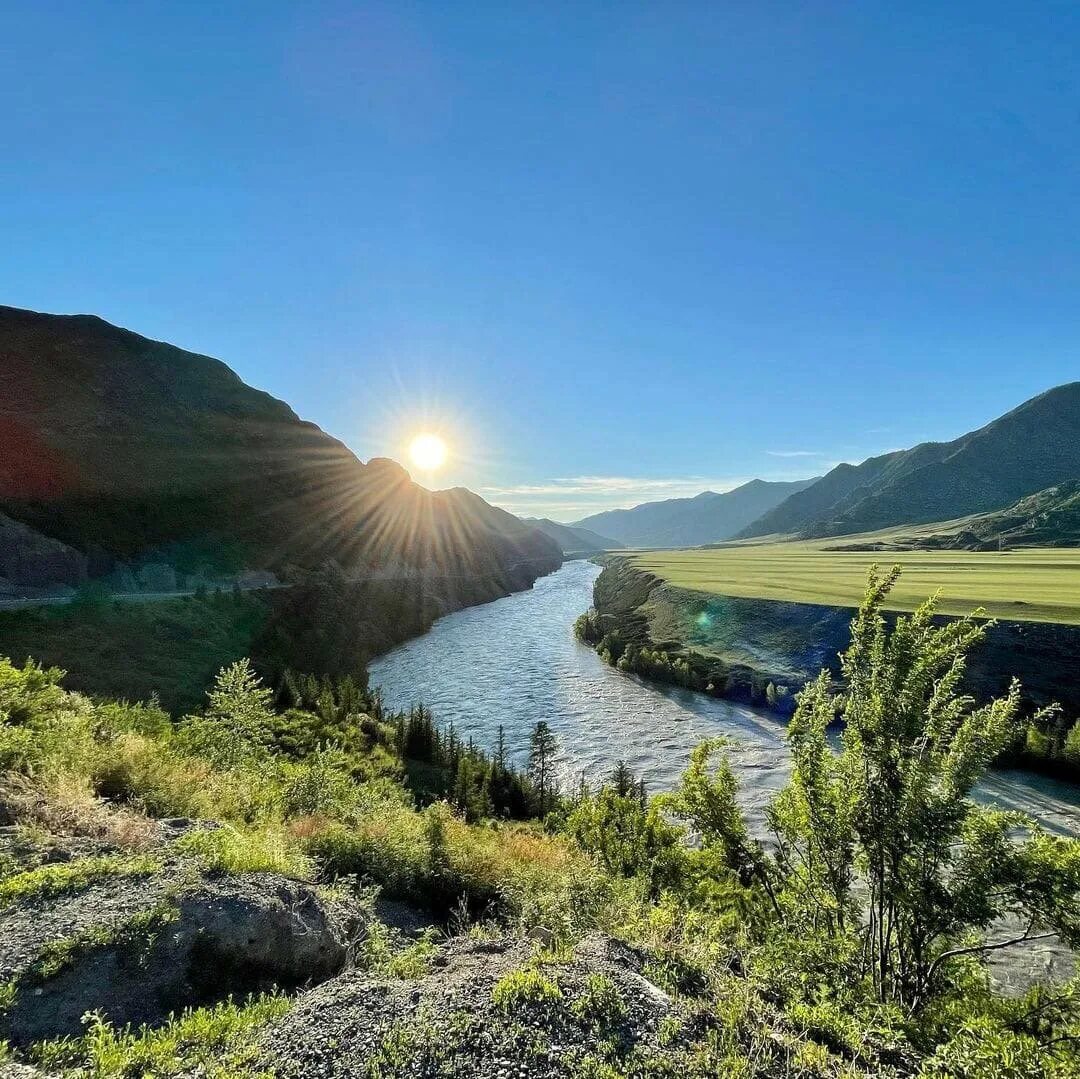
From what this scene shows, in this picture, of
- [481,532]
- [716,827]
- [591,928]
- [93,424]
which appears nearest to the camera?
[591,928]

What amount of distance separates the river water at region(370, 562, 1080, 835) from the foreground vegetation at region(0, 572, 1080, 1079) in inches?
558

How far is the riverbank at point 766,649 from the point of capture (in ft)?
98.4

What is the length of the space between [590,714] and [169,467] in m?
71.1

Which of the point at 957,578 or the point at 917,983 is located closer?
the point at 917,983

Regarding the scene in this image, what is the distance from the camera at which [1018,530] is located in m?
139

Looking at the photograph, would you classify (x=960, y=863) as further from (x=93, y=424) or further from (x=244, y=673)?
(x=93, y=424)

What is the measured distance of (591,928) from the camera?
8.03 meters

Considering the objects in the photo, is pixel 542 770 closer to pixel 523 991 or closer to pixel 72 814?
pixel 72 814

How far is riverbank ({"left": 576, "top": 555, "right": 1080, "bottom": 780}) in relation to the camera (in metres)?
30.0

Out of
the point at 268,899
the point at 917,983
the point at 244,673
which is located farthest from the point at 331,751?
the point at 917,983

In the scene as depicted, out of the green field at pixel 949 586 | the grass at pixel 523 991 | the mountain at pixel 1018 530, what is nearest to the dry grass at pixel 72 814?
the grass at pixel 523 991

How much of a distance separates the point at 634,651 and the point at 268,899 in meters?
43.8

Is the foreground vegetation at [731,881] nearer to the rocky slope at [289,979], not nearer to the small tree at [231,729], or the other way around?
the rocky slope at [289,979]

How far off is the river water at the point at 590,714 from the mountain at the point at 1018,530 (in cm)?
11309
